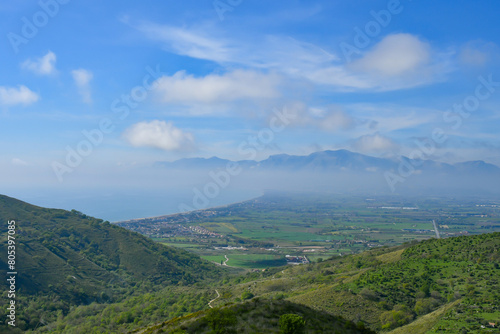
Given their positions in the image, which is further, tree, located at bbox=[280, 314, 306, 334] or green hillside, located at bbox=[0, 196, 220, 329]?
green hillside, located at bbox=[0, 196, 220, 329]

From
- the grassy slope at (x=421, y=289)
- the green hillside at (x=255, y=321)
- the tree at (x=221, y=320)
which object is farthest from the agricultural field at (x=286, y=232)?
the tree at (x=221, y=320)

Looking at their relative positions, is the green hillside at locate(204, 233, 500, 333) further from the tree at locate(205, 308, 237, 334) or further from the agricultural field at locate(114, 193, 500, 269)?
the agricultural field at locate(114, 193, 500, 269)

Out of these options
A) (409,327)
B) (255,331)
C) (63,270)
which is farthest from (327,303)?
(63,270)

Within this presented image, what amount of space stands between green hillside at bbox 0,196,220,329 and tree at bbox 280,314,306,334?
2829 cm

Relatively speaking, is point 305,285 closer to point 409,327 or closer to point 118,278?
point 409,327

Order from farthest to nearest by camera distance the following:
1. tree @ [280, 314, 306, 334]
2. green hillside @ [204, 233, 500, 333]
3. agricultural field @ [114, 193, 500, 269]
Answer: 1. agricultural field @ [114, 193, 500, 269]
2. green hillside @ [204, 233, 500, 333]
3. tree @ [280, 314, 306, 334]

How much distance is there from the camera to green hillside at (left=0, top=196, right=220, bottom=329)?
38.1 metres

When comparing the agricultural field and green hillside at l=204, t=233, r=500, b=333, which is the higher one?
green hillside at l=204, t=233, r=500, b=333

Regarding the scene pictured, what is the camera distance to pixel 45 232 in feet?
180

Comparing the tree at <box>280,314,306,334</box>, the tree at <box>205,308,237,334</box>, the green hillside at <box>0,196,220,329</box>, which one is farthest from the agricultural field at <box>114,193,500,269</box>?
the tree at <box>280,314,306,334</box>

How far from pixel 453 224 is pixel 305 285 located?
383ft

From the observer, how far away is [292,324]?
16.0 meters

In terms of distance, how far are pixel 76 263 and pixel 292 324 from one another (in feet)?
144

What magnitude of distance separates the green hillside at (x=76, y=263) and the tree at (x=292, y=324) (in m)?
28.3
